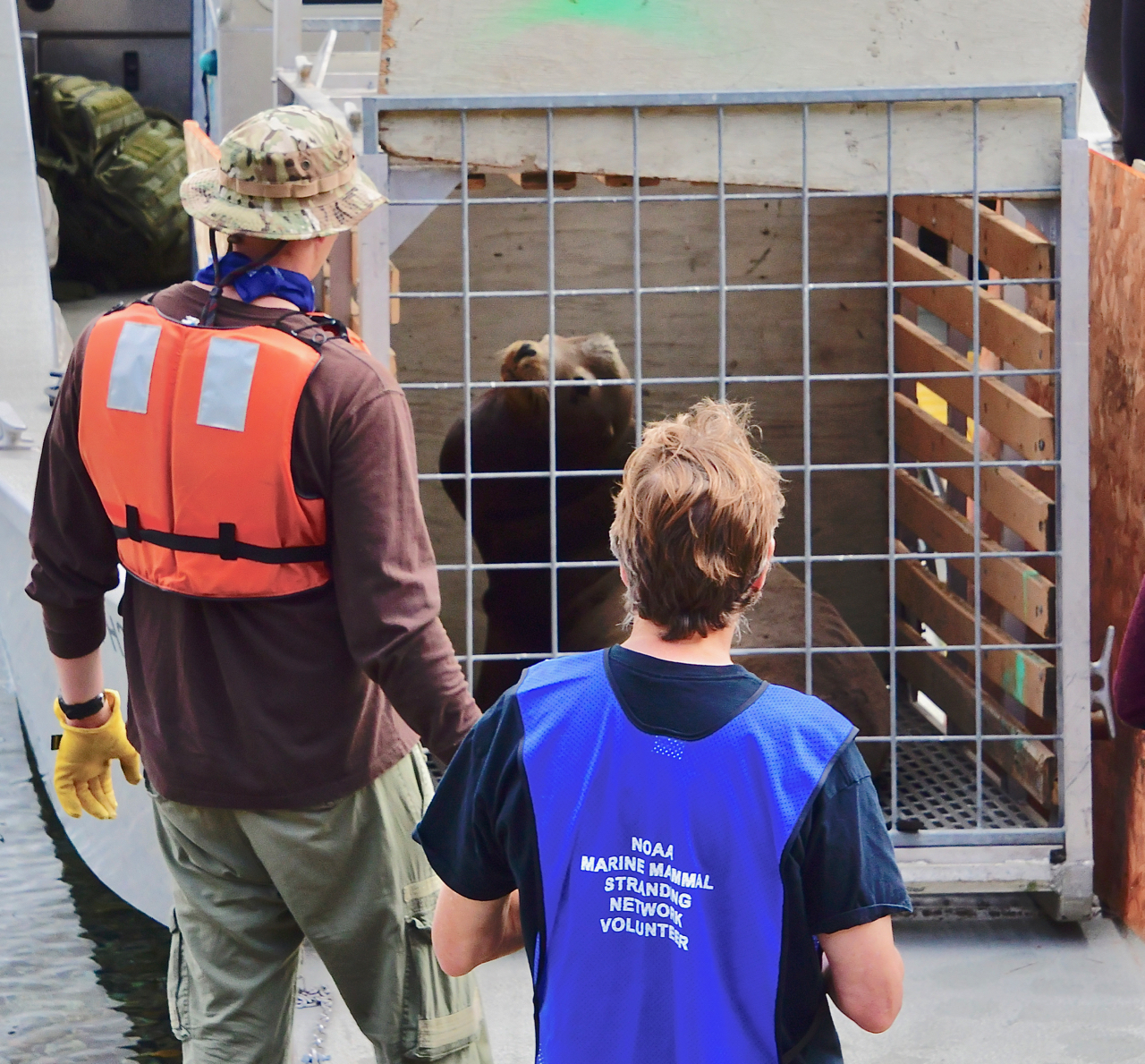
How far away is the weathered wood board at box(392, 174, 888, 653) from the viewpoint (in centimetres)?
465

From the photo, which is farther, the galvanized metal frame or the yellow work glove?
the galvanized metal frame

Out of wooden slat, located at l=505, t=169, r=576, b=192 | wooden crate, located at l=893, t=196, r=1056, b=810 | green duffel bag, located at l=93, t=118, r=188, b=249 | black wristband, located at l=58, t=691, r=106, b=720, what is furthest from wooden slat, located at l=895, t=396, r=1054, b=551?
green duffel bag, located at l=93, t=118, r=188, b=249

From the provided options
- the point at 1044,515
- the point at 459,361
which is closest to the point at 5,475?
the point at 459,361

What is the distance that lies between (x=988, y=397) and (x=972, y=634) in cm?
68

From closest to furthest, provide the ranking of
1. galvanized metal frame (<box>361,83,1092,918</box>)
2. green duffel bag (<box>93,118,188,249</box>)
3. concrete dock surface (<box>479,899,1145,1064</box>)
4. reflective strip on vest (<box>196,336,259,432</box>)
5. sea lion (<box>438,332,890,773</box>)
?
reflective strip on vest (<box>196,336,259,432</box>), concrete dock surface (<box>479,899,1145,1064</box>), galvanized metal frame (<box>361,83,1092,918</box>), sea lion (<box>438,332,890,773</box>), green duffel bag (<box>93,118,188,249</box>)

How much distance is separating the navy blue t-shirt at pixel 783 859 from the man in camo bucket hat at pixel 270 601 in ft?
1.55

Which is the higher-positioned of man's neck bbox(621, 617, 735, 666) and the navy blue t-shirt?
man's neck bbox(621, 617, 735, 666)

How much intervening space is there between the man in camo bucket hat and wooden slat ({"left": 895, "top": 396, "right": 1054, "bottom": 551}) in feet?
4.49

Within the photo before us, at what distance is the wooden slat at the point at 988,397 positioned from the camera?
3051 mm

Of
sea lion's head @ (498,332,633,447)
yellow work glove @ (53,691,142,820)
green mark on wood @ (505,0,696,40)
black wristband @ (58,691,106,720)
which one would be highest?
green mark on wood @ (505,0,696,40)

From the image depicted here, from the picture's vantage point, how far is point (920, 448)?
4062 millimetres

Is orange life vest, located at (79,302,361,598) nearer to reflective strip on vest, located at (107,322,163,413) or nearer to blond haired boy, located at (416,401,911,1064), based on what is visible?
reflective strip on vest, located at (107,322,163,413)

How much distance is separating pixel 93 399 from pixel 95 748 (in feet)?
2.16

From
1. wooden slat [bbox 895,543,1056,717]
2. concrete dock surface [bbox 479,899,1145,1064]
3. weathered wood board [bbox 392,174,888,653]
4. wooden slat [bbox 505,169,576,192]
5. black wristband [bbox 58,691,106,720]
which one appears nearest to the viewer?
black wristband [bbox 58,691,106,720]
